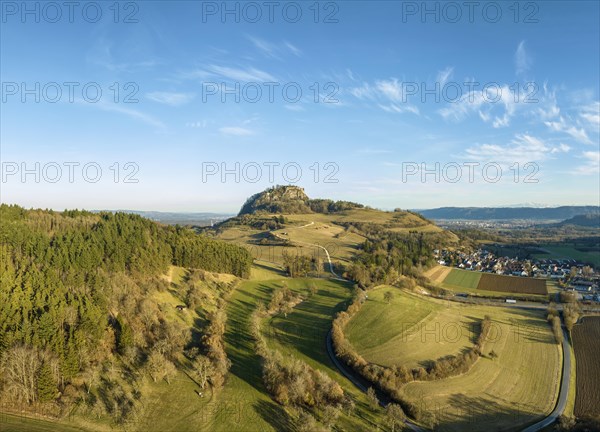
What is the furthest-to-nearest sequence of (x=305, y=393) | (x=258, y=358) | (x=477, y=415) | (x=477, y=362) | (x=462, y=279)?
Answer: (x=462, y=279), (x=477, y=362), (x=258, y=358), (x=305, y=393), (x=477, y=415)

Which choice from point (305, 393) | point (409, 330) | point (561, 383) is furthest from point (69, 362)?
point (561, 383)

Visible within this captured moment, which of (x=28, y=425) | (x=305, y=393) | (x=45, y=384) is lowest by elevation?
(x=305, y=393)

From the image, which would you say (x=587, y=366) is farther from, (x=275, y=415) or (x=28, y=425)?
(x=28, y=425)

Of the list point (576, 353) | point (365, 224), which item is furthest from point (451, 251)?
point (576, 353)

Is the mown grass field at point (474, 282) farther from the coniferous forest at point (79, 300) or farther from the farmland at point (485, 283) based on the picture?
the coniferous forest at point (79, 300)

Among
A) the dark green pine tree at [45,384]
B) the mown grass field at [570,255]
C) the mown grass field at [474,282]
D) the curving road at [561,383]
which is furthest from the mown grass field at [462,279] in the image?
the dark green pine tree at [45,384]

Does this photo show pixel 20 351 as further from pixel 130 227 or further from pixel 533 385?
pixel 533 385

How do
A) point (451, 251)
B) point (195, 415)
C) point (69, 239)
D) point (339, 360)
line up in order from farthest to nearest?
point (451, 251)
point (69, 239)
point (339, 360)
point (195, 415)
